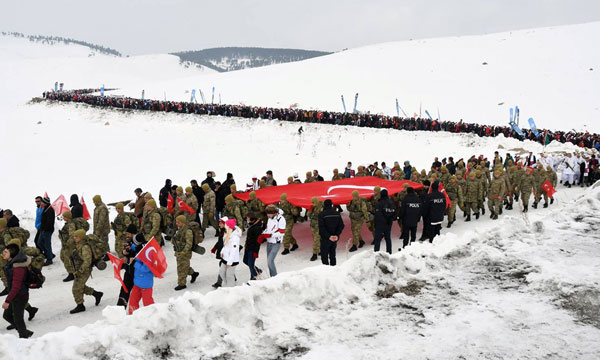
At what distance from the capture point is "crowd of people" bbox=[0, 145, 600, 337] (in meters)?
7.11

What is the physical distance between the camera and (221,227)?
8195 millimetres

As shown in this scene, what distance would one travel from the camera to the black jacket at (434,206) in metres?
10.4

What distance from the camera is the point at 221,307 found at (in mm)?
5547

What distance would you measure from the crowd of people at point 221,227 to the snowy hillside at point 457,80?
3391 cm

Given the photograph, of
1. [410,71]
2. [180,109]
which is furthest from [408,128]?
[410,71]

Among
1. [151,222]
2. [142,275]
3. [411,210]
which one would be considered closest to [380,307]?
[142,275]

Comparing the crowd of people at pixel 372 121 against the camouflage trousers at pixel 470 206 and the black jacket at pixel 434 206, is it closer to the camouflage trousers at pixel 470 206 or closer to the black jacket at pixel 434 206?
the camouflage trousers at pixel 470 206

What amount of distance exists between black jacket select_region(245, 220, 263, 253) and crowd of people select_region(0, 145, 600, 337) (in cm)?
2

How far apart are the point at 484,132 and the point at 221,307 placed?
27.8 meters

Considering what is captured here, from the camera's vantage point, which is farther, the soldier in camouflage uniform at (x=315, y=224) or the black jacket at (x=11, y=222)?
the soldier in camouflage uniform at (x=315, y=224)

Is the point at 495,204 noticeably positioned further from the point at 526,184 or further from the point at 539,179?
the point at 539,179

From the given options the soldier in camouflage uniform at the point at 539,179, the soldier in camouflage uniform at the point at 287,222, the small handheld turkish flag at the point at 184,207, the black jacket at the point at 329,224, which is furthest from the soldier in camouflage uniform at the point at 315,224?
the soldier in camouflage uniform at the point at 539,179

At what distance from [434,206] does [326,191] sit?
131 inches

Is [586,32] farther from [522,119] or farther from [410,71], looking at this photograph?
[522,119]
